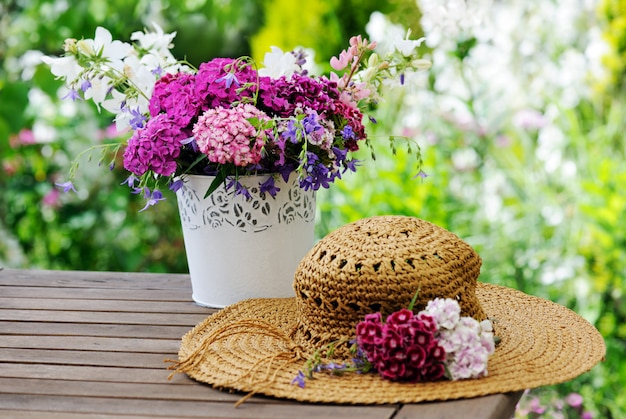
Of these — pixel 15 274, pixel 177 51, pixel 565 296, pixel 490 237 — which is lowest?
pixel 565 296

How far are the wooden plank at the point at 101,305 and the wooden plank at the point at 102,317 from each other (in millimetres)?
28

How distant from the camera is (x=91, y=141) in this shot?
11.0ft

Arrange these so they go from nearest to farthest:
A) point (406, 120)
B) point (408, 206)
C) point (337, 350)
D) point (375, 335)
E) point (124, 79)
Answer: point (375, 335) → point (337, 350) → point (124, 79) → point (408, 206) → point (406, 120)

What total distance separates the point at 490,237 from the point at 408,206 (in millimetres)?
420

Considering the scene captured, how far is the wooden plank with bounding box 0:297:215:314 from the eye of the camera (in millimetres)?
1648

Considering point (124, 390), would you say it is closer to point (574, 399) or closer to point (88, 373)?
point (88, 373)

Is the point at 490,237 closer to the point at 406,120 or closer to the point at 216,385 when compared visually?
the point at 406,120

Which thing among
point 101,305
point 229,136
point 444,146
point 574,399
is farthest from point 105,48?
point 444,146

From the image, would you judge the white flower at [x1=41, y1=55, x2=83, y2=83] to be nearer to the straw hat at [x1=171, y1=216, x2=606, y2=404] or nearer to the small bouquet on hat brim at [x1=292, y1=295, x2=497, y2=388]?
the straw hat at [x1=171, y1=216, x2=606, y2=404]

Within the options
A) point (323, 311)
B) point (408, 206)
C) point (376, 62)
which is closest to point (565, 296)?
point (408, 206)

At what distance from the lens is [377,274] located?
48.9 inches

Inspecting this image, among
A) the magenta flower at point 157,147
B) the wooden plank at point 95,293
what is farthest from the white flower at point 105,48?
the wooden plank at point 95,293

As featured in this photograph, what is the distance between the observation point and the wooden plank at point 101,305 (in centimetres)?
165

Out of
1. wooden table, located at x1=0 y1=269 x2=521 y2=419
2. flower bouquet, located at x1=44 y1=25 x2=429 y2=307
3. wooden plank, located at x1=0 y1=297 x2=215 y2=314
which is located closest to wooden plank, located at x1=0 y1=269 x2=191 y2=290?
wooden table, located at x1=0 y1=269 x2=521 y2=419
